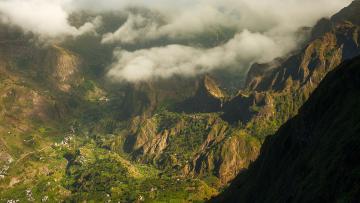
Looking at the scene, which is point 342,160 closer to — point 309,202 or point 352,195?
point 309,202

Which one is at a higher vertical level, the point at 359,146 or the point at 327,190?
the point at 359,146

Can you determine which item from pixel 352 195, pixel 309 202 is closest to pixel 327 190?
pixel 309 202

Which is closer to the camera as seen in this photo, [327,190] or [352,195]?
[352,195]

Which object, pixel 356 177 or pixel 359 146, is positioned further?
pixel 359 146

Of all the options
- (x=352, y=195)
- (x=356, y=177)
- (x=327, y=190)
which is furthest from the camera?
(x=327, y=190)

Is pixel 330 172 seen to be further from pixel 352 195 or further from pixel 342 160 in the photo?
pixel 352 195

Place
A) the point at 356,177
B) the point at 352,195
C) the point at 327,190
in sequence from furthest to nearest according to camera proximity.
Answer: the point at 327,190
the point at 356,177
the point at 352,195

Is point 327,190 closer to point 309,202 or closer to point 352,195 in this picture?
point 309,202

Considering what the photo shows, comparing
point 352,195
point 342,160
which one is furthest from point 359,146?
point 352,195
